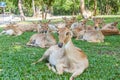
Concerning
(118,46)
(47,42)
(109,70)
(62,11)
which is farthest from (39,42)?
(62,11)

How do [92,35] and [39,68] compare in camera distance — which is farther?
[92,35]

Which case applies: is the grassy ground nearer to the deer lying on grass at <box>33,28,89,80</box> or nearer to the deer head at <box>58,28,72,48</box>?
the deer lying on grass at <box>33,28,89,80</box>

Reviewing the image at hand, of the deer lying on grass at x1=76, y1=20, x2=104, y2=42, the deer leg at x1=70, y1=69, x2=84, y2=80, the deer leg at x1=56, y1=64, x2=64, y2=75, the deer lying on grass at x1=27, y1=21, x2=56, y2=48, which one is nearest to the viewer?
the deer leg at x1=70, y1=69, x2=84, y2=80

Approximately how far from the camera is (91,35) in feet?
42.8

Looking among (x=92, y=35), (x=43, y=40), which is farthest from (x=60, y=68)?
(x=92, y=35)

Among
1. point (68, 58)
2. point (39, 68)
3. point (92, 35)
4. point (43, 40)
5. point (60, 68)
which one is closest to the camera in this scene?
point (68, 58)

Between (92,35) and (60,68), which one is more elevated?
(60,68)

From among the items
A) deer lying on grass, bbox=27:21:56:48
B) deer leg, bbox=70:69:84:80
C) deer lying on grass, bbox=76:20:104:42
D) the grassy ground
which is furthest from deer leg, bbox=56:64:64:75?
deer lying on grass, bbox=76:20:104:42

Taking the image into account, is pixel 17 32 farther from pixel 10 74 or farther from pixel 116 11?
pixel 116 11

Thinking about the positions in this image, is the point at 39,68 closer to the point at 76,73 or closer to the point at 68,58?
the point at 68,58

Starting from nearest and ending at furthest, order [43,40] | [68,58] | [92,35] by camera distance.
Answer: [68,58], [43,40], [92,35]

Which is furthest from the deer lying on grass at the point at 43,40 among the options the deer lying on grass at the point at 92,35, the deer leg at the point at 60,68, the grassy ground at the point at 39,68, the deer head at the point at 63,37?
the deer head at the point at 63,37

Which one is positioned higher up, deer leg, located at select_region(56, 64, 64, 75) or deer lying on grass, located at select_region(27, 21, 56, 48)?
deer leg, located at select_region(56, 64, 64, 75)

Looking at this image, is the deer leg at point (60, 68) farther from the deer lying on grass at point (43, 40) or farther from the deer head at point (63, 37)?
the deer lying on grass at point (43, 40)
